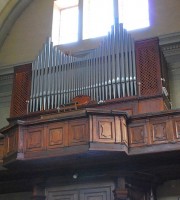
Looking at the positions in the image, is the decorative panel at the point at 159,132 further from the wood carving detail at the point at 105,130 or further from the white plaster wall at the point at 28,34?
the white plaster wall at the point at 28,34

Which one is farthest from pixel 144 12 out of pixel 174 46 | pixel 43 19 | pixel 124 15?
pixel 43 19

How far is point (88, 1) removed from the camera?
1379 centimetres

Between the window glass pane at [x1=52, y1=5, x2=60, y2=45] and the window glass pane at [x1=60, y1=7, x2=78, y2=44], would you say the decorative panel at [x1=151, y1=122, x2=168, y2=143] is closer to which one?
the window glass pane at [x1=60, y1=7, x2=78, y2=44]

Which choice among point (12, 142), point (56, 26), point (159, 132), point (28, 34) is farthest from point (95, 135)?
point (28, 34)

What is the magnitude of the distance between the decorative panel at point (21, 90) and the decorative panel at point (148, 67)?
290 centimetres

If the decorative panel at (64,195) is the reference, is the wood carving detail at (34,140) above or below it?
above

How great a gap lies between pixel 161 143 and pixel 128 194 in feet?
4.36

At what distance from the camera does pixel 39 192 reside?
34.0 ft

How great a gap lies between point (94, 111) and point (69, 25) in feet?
17.2

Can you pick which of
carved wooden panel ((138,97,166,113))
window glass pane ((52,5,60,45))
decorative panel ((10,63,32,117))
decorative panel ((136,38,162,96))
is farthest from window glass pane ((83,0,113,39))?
carved wooden panel ((138,97,166,113))

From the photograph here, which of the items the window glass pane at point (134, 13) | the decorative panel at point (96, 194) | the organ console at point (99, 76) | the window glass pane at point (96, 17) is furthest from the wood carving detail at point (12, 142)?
the window glass pane at point (134, 13)

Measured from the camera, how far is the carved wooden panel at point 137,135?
934cm

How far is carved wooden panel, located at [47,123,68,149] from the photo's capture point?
9.40m

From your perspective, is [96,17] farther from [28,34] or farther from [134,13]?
[28,34]
